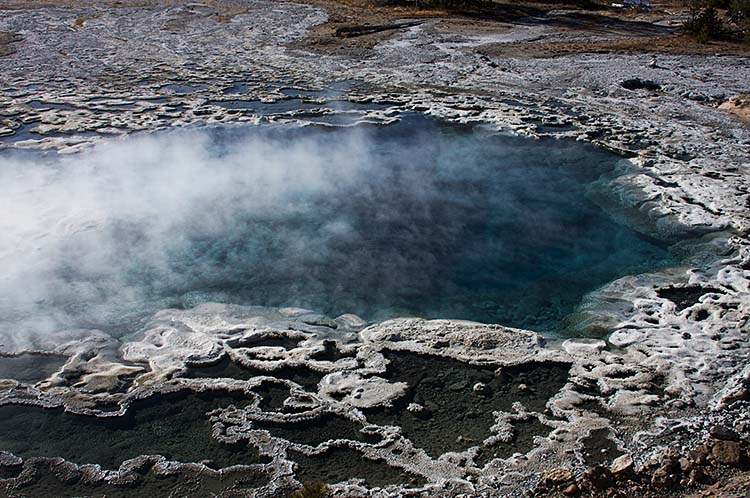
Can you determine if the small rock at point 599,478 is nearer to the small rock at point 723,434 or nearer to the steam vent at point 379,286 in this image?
the steam vent at point 379,286

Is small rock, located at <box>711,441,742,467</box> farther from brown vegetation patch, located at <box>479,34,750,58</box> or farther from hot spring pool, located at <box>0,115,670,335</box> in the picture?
brown vegetation patch, located at <box>479,34,750,58</box>

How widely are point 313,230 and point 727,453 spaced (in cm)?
467

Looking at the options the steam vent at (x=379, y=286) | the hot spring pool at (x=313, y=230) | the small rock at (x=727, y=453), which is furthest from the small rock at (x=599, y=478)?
the hot spring pool at (x=313, y=230)

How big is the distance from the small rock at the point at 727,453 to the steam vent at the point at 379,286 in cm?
2

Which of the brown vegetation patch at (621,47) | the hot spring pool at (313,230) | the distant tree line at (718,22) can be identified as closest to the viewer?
the hot spring pool at (313,230)

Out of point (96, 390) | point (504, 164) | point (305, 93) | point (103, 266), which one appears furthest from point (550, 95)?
point (96, 390)

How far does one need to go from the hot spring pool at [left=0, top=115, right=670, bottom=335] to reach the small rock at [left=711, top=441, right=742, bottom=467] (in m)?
1.94

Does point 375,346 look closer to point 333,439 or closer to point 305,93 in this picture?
point 333,439

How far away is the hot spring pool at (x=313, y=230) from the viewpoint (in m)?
6.42

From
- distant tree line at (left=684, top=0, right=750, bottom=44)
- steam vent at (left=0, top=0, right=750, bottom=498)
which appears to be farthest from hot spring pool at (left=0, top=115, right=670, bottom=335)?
distant tree line at (left=684, top=0, right=750, bottom=44)

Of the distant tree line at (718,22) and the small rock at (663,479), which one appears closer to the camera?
the small rock at (663,479)

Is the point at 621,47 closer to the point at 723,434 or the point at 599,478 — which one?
the point at 723,434

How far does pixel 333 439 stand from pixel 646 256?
4210 mm

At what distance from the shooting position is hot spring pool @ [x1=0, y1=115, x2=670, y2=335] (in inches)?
253
